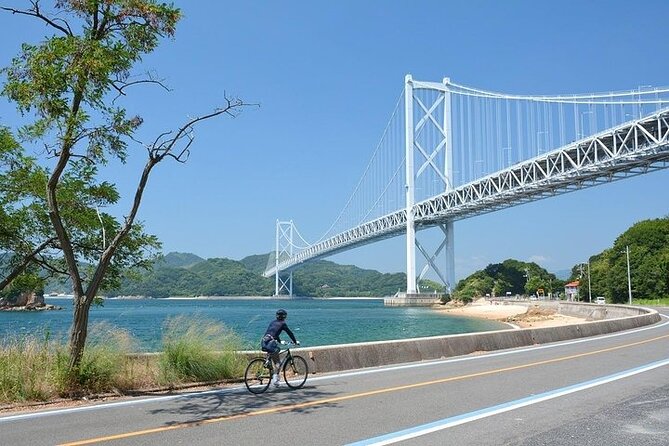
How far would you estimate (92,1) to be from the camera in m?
9.42

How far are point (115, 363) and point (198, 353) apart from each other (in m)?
1.42

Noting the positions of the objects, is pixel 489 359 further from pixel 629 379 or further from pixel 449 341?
pixel 629 379

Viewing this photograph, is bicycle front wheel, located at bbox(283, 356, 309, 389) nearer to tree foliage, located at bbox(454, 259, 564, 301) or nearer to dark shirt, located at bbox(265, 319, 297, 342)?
dark shirt, located at bbox(265, 319, 297, 342)

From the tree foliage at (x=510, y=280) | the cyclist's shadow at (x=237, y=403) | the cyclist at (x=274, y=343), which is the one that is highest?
the tree foliage at (x=510, y=280)

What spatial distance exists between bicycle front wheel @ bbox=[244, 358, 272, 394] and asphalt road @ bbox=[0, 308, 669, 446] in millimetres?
188

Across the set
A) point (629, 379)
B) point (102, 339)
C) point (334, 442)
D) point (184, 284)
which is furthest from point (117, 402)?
point (184, 284)

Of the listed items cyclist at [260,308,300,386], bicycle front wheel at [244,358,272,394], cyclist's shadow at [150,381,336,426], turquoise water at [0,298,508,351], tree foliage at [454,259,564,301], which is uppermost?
tree foliage at [454,259,564,301]

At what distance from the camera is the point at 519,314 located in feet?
227

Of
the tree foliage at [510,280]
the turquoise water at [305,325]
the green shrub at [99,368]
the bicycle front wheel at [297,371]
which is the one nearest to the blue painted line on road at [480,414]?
the bicycle front wheel at [297,371]

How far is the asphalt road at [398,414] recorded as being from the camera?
6812mm

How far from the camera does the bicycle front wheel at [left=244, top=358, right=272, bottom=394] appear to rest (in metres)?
10.2

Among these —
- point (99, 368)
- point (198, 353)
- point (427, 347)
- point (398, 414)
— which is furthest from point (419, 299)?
point (398, 414)

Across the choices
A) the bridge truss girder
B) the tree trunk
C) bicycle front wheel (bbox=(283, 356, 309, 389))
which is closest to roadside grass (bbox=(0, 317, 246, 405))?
the tree trunk

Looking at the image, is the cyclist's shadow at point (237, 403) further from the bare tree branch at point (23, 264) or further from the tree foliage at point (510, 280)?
the tree foliage at point (510, 280)
